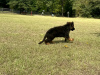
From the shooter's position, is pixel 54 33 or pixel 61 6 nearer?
pixel 54 33

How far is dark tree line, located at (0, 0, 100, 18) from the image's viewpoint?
166ft

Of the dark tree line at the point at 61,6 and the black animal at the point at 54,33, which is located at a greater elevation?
the dark tree line at the point at 61,6

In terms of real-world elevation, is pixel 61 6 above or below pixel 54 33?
above

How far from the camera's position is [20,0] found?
51.3m

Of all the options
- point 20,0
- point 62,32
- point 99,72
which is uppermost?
point 20,0

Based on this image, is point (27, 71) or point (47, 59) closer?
point (27, 71)

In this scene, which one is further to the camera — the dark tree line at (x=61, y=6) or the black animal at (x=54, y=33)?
the dark tree line at (x=61, y=6)

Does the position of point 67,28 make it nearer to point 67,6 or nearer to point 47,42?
point 47,42

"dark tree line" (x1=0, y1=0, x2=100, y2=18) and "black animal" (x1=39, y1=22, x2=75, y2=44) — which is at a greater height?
"dark tree line" (x1=0, y1=0, x2=100, y2=18)

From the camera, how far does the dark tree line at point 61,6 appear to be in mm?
50491

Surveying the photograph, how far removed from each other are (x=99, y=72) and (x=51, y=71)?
1.28m

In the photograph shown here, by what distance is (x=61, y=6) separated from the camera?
6116 centimetres

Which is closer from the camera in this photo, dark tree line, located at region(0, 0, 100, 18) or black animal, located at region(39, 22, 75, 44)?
black animal, located at region(39, 22, 75, 44)

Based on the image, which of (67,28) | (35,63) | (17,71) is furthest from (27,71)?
(67,28)
